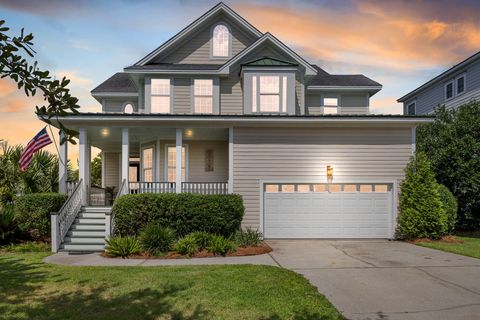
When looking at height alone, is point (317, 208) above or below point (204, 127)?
below

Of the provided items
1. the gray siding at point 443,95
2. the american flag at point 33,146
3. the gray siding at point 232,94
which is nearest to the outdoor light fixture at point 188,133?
the gray siding at point 232,94

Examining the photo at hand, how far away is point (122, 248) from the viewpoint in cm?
1028

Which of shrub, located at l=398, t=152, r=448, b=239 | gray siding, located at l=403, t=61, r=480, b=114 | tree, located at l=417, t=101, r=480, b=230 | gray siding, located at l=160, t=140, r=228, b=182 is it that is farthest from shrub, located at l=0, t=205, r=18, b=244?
gray siding, located at l=403, t=61, r=480, b=114

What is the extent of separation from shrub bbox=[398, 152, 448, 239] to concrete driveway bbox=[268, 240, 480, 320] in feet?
3.93

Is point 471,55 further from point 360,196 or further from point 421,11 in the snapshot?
point 360,196

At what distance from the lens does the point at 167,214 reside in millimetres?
12219

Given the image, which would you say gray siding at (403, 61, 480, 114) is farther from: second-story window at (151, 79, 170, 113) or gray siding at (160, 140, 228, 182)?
second-story window at (151, 79, 170, 113)

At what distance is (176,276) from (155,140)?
30.8 ft

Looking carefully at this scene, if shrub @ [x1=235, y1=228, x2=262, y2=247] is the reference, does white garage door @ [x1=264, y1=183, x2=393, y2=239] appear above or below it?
above

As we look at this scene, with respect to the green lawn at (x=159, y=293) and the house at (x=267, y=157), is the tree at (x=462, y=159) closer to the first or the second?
the house at (x=267, y=157)

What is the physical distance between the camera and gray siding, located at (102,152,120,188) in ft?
64.8

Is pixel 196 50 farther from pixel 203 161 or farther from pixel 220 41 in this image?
pixel 203 161

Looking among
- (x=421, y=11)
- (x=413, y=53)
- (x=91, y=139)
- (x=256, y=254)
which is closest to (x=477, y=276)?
(x=256, y=254)

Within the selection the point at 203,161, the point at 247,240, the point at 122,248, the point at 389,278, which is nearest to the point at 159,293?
the point at 122,248
